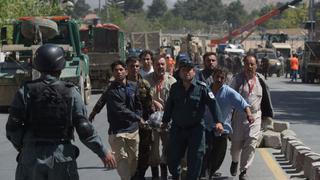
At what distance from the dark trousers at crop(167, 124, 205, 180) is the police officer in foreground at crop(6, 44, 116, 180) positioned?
3.55 m

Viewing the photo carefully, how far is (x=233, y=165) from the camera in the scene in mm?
11906

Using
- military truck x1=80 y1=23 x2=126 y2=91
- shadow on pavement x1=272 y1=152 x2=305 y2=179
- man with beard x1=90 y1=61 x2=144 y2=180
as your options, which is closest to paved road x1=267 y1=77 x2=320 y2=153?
shadow on pavement x1=272 y1=152 x2=305 y2=179

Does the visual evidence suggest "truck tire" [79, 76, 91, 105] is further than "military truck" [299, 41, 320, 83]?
No

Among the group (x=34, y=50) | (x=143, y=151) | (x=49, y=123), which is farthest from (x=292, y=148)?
(x=34, y=50)

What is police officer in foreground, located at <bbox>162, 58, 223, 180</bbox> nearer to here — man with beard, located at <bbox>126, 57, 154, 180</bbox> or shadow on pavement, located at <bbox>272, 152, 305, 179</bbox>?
man with beard, located at <bbox>126, 57, 154, 180</bbox>

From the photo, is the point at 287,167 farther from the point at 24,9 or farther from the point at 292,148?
the point at 24,9

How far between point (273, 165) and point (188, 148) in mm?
3427

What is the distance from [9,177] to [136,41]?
5549 centimetres

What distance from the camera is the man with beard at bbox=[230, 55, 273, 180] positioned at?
11586 millimetres

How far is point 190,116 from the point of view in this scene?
1005cm

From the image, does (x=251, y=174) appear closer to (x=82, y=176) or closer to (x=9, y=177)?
(x=82, y=176)

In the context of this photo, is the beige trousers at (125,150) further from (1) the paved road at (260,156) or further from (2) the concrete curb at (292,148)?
(2) the concrete curb at (292,148)

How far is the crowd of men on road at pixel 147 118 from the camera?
650 centimetres

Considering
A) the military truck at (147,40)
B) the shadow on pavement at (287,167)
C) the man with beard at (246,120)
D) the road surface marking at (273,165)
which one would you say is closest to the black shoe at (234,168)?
the man with beard at (246,120)
